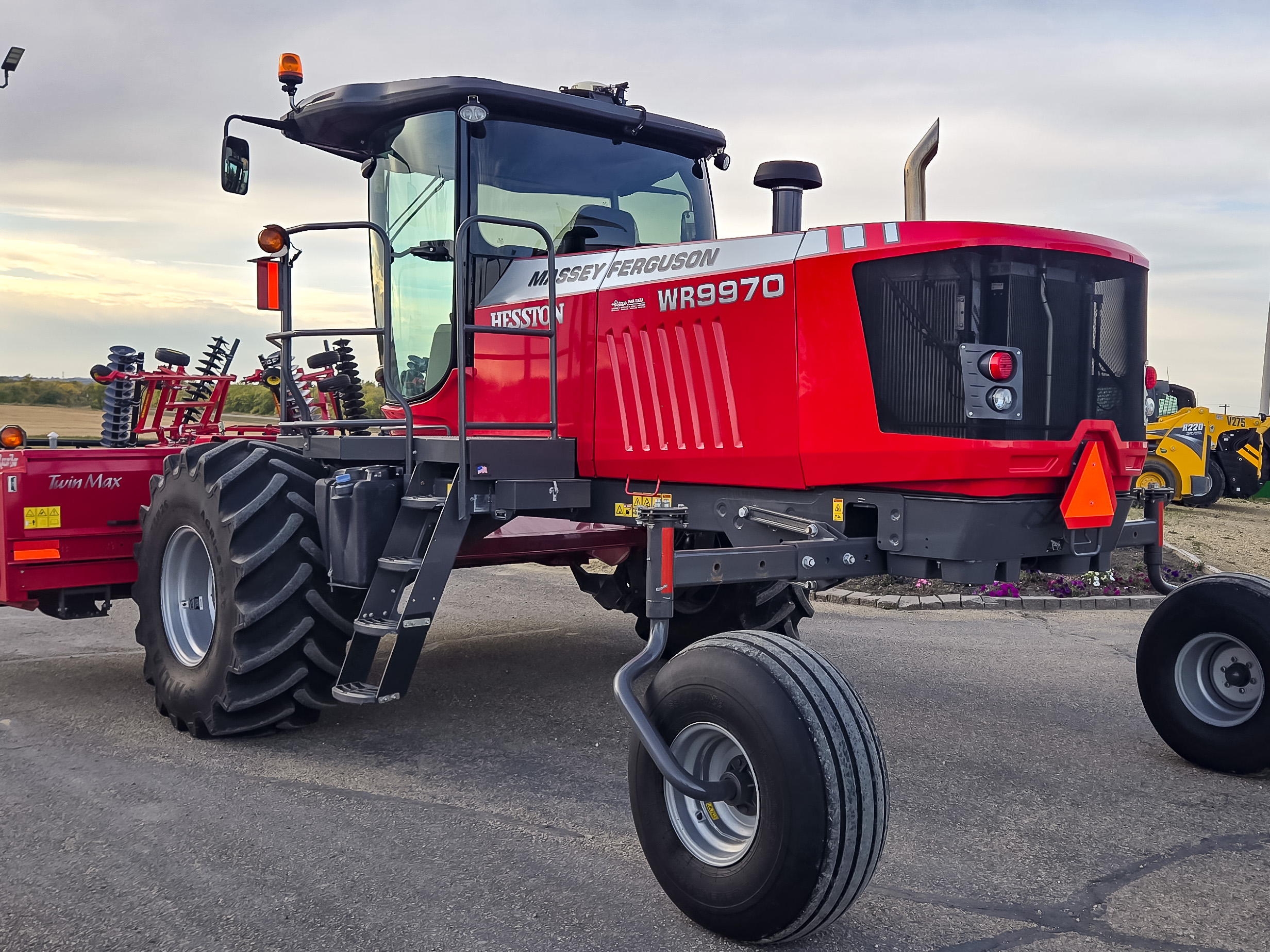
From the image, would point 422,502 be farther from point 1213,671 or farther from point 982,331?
point 1213,671

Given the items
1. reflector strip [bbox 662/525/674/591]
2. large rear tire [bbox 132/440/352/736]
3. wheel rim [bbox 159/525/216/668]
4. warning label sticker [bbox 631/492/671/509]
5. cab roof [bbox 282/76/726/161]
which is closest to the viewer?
reflector strip [bbox 662/525/674/591]

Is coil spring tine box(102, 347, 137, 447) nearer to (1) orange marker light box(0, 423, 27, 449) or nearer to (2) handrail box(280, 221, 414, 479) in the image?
(1) orange marker light box(0, 423, 27, 449)

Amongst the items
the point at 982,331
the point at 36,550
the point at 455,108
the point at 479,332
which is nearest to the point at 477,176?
the point at 455,108

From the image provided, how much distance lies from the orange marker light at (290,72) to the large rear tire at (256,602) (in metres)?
1.93

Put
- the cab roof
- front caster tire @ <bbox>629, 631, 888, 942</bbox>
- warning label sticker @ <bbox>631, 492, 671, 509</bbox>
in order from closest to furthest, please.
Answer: front caster tire @ <bbox>629, 631, 888, 942</bbox> < warning label sticker @ <bbox>631, 492, 671, 509</bbox> < the cab roof

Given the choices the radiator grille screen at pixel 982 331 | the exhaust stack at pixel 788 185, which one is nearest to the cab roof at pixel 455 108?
the exhaust stack at pixel 788 185

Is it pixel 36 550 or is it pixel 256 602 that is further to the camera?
pixel 36 550

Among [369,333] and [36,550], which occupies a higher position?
[369,333]

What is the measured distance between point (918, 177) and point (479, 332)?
6.55 ft

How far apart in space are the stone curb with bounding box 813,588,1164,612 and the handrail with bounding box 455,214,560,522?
4.61 meters

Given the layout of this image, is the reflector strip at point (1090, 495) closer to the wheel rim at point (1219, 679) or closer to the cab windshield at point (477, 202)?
the wheel rim at point (1219, 679)

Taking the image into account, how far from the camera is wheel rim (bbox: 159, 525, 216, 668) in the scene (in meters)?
5.45

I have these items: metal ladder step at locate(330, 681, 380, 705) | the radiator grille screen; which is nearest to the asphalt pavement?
metal ladder step at locate(330, 681, 380, 705)

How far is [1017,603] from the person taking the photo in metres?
8.80
